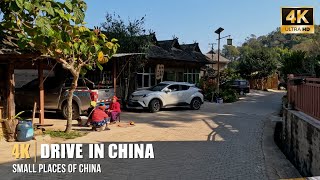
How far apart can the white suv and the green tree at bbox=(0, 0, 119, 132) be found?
6.21 m

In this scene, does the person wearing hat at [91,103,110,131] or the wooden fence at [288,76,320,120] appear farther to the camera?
the person wearing hat at [91,103,110,131]

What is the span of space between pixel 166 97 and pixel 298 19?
338 inches

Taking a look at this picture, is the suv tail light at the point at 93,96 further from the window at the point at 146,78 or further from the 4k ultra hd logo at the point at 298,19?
the window at the point at 146,78

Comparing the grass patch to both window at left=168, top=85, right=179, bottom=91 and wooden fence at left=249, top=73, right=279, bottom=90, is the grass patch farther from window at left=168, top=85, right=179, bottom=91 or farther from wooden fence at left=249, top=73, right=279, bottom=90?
wooden fence at left=249, top=73, right=279, bottom=90

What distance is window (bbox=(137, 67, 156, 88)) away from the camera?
78.2 feet

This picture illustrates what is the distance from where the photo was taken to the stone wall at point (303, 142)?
754 cm

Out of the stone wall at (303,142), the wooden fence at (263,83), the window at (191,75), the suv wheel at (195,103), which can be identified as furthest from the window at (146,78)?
the wooden fence at (263,83)

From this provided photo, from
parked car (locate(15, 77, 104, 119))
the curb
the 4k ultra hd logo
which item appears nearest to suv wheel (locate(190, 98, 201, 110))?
parked car (locate(15, 77, 104, 119))

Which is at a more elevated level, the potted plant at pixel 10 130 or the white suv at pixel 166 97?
the white suv at pixel 166 97

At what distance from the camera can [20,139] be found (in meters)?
10.5

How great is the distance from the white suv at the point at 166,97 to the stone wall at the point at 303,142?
8.25 m

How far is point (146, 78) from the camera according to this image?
24.6 meters

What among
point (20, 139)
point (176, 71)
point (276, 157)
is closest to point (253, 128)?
point (276, 157)

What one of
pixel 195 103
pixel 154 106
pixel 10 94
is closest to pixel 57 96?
pixel 10 94
